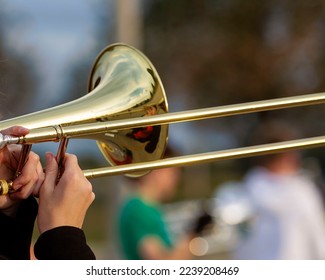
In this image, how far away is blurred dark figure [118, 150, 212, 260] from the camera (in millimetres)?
3789

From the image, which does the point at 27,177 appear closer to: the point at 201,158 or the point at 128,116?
the point at 128,116

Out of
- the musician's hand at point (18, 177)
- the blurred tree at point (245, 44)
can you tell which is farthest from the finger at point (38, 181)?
the blurred tree at point (245, 44)

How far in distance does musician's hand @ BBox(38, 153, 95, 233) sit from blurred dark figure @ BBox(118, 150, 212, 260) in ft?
6.35

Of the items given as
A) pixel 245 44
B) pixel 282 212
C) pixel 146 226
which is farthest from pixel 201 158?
pixel 245 44

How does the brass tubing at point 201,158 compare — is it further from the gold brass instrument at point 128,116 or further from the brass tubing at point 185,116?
the brass tubing at point 185,116

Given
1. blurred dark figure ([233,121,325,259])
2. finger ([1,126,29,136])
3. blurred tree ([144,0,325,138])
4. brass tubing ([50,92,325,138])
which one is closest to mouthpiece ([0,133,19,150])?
finger ([1,126,29,136])

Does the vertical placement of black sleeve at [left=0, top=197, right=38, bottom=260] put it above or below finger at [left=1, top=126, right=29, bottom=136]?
below

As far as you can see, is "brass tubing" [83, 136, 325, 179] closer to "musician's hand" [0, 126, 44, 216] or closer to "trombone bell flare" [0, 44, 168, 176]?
"trombone bell flare" [0, 44, 168, 176]

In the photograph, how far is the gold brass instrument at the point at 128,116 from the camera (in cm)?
192

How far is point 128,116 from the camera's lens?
6.82ft

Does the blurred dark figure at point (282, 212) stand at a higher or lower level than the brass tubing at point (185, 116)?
lower

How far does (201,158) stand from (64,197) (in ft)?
1.57

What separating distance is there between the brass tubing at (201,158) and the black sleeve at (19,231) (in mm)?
165
